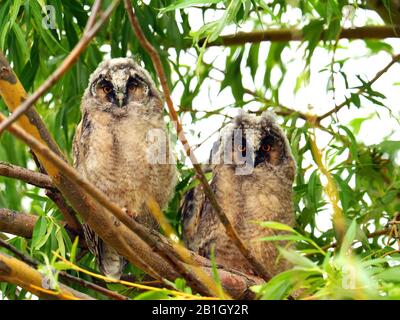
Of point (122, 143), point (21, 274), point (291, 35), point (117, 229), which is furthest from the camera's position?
point (291, 35)

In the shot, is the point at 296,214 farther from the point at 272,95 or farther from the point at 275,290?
the point at 275,290

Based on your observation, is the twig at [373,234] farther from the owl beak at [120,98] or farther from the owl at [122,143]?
the owl beak at [120,98]

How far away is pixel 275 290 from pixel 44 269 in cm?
53

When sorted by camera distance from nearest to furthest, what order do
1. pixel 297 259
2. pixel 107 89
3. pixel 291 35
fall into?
pixel 297 259
pixel 107 89
pixel 291 35

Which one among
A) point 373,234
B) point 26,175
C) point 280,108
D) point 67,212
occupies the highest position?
point 280,108

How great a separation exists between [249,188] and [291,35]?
0.84 m

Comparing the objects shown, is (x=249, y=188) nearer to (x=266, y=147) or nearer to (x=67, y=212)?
(x=266, y=147)

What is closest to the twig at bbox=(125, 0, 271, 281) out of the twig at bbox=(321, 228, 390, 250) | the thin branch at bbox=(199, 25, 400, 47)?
the twig at bbox=(321, 228, 390, 250)

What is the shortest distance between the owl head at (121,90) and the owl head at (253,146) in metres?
0.31

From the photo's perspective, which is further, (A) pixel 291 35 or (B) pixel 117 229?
(A) pixel 291 35

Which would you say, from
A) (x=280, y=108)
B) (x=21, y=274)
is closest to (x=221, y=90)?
(x=280, y=108)

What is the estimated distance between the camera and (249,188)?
388 cm

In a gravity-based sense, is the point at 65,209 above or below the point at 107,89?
below
